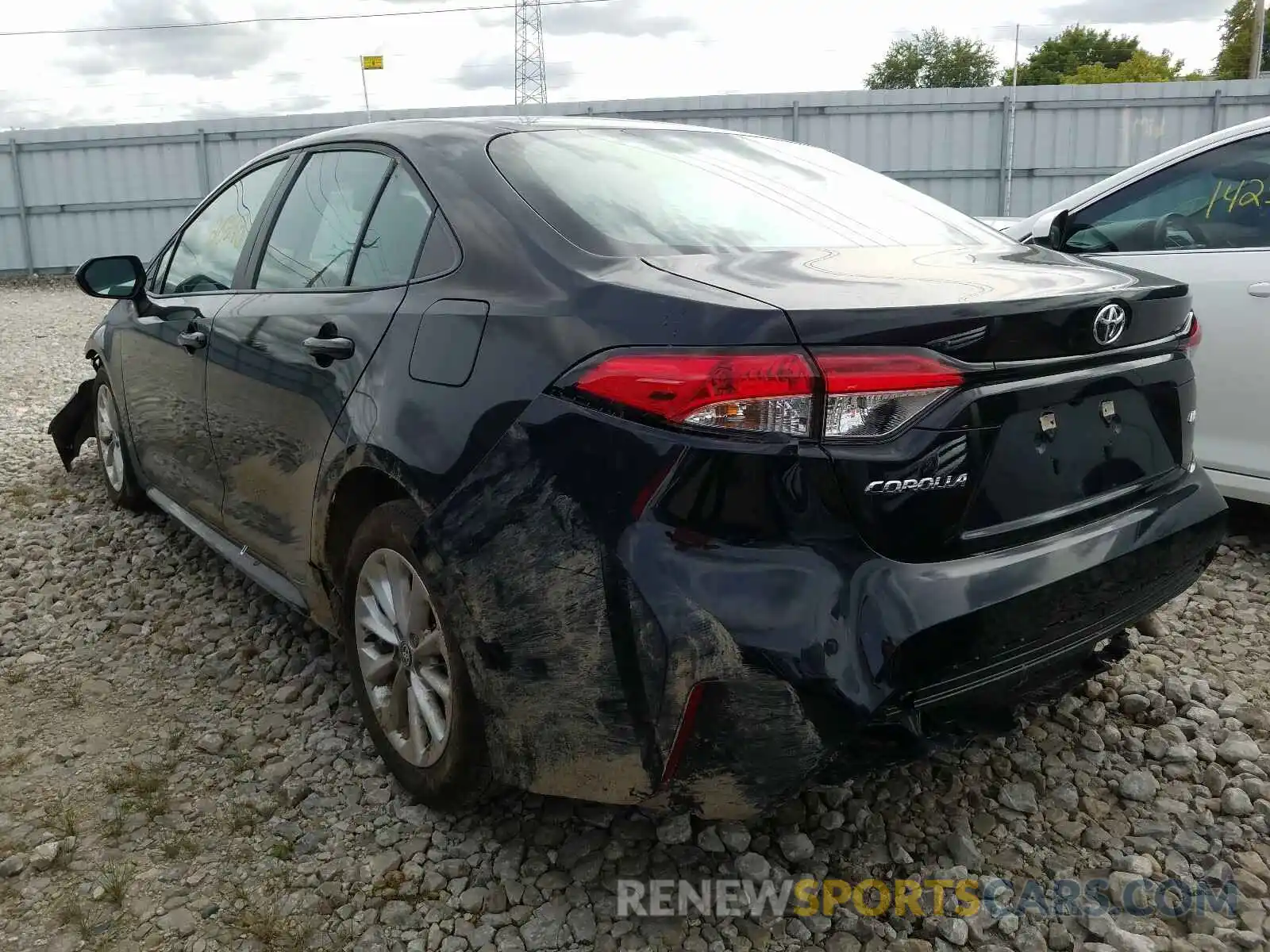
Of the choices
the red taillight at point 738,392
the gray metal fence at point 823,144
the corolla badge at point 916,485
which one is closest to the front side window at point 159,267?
the red taillight at point 738,392

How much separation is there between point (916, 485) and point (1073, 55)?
250 ft

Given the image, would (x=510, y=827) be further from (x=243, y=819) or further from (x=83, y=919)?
(x=83, y=919)

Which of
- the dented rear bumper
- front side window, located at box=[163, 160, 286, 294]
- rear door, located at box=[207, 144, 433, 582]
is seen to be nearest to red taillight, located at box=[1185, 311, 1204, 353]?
the dented rear bumper

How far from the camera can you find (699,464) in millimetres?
1690

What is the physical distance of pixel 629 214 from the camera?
2207 mm

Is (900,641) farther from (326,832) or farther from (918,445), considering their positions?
(326,832)

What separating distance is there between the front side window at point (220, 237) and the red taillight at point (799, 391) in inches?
81.1

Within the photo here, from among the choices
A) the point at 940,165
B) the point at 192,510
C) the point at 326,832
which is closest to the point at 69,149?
the point at 940,165

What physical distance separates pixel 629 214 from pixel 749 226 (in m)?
0.27

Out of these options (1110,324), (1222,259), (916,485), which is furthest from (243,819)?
(1222,259)

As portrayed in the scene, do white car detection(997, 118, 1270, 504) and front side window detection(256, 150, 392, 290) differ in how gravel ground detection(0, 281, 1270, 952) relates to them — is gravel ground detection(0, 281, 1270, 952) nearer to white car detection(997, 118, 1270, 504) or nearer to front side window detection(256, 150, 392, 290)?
white car detection(997, 118, 1270, 504)

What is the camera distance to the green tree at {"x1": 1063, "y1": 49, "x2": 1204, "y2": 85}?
57.5m

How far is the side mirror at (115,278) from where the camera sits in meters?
3.89

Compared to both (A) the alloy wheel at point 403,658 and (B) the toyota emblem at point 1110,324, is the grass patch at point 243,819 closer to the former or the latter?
(A) the alloy wheel at point 403,658
